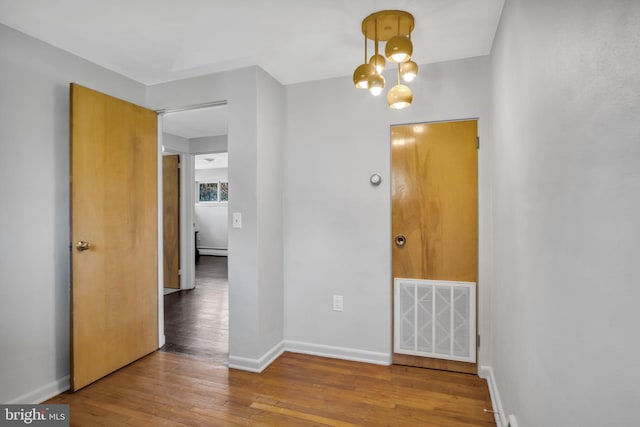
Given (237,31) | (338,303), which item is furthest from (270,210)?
(237,31)

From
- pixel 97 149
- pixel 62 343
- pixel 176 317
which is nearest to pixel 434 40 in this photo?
pixel 97 149

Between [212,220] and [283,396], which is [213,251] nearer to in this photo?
[212,220]

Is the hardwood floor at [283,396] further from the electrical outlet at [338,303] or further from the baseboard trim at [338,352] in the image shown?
the electrical outlet at [338,303]

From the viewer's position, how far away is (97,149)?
8.02ft

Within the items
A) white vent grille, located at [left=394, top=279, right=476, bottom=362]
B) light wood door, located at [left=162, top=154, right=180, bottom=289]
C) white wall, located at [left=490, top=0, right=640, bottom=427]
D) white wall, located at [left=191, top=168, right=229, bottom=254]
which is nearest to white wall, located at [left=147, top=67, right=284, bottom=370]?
white vent grille, located at [left=394, top=279, right=476, bottom=362]

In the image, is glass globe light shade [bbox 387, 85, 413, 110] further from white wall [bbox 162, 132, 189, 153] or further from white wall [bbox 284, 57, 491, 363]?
white wall [bbox 162, 132, 189, 153]

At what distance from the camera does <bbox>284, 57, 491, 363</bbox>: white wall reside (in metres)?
2.54

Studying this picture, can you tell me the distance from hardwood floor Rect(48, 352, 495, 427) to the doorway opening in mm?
429

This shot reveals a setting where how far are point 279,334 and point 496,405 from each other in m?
1.71

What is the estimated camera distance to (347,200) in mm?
2801

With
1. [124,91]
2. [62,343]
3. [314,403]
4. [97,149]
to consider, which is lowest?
[314,403]

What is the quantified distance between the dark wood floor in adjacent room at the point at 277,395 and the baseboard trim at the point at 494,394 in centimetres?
4

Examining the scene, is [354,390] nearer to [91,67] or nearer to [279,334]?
[279,334]

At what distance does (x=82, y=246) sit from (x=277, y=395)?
5.70 feet
